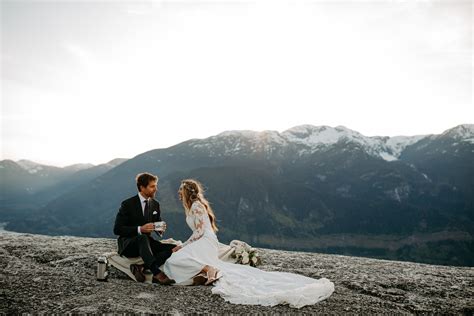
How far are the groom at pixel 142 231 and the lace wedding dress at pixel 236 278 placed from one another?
457 mm

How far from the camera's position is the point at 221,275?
→ 10.2 meters

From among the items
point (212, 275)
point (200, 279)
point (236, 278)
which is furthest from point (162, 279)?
point (236, 278)

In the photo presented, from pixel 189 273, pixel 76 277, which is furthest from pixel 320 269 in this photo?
pixel 76 277

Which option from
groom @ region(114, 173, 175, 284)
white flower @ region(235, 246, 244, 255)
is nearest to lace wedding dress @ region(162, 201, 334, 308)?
groom @ region(114, 173, 175, 284)

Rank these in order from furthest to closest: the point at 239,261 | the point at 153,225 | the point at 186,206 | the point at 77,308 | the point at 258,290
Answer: the point at 239,261 → the point at 186,206 → the point at 153,225 → the point at 258,290 → the point at 77,308

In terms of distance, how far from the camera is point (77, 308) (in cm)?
761

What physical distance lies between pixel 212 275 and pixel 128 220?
3.06 meters

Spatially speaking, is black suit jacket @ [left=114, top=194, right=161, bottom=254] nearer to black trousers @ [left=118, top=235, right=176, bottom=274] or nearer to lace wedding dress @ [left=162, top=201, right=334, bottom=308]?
A: black trousers @ [left=118, top=235, right=176, bottom=274]

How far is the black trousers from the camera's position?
997 centimetres

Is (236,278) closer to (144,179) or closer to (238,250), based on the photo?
(238,250)

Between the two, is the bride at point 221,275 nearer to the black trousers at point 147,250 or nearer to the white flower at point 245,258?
the black trousers at point 147,250

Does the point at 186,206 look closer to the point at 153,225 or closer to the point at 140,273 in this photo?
the point at 153,225

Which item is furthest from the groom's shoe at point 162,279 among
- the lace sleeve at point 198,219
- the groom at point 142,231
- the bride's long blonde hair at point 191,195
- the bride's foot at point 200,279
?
the bride's long blonde hair at point 191,195

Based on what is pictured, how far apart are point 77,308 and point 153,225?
2.91 m
